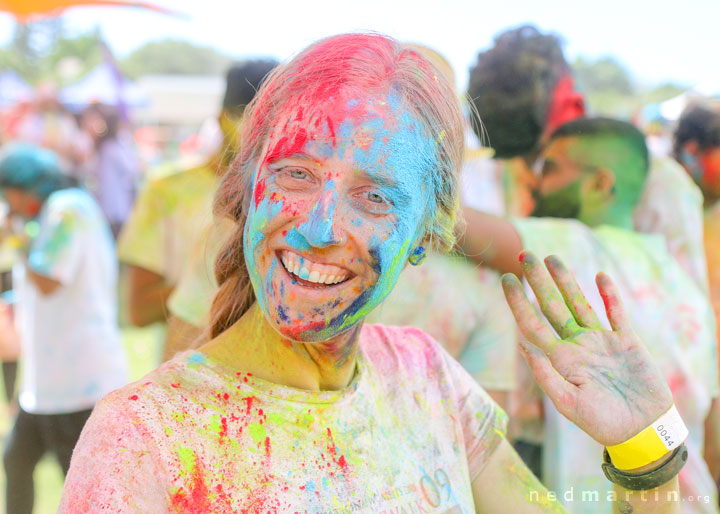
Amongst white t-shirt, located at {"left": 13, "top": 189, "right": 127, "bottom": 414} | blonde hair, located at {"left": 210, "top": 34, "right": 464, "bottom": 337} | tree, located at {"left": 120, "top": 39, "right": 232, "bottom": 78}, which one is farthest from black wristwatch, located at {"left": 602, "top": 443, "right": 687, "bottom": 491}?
tree, located at {"left": 120, "top": 39, "right": 232, "bottom": 78}

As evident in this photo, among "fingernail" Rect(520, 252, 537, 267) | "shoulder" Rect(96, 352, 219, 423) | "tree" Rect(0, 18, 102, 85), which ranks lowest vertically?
"tree" Rect(0, 18, 102, 85)

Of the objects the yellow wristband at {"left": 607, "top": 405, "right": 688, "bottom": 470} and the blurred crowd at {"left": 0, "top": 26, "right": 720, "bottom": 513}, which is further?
the blurred crowd at {"left": 0, "top": 26, "right": 720, "bottom": 513}

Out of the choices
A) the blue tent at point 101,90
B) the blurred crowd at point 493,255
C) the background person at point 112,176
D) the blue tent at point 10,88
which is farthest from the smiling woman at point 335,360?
the blue tent at point 10,88

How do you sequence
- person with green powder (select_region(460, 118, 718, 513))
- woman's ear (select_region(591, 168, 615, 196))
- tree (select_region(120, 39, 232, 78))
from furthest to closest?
tree (select_region(120, 39, 232, 78))
woman's ear (select_region(591, 168, 615, 196))
person with green powder (select_region(460, 118, 718, 513))

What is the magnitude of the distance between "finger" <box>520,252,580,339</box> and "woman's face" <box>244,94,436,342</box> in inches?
13.6

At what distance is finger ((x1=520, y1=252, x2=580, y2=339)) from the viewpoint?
143 centimetres

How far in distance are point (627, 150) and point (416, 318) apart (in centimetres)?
98

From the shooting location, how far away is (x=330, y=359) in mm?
1319

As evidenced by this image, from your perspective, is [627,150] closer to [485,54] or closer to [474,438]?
[485,54]

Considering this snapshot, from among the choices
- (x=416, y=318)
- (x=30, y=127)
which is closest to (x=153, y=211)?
(x=416, y=318)

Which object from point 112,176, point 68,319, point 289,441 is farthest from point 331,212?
point 112,176

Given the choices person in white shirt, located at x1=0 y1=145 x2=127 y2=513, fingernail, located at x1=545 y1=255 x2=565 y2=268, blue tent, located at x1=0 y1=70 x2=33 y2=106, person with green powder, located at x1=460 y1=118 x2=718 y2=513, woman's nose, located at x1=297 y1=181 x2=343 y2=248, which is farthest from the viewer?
Answer: blue tent, located at x1=0 y1=70 x2=33 y2=106

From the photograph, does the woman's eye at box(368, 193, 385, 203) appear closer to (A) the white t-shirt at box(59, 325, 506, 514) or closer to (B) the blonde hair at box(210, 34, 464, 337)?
(B) the blonde hair at box(210, 34, 464, 337)

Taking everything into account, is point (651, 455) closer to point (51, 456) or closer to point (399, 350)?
point (399, 350)
